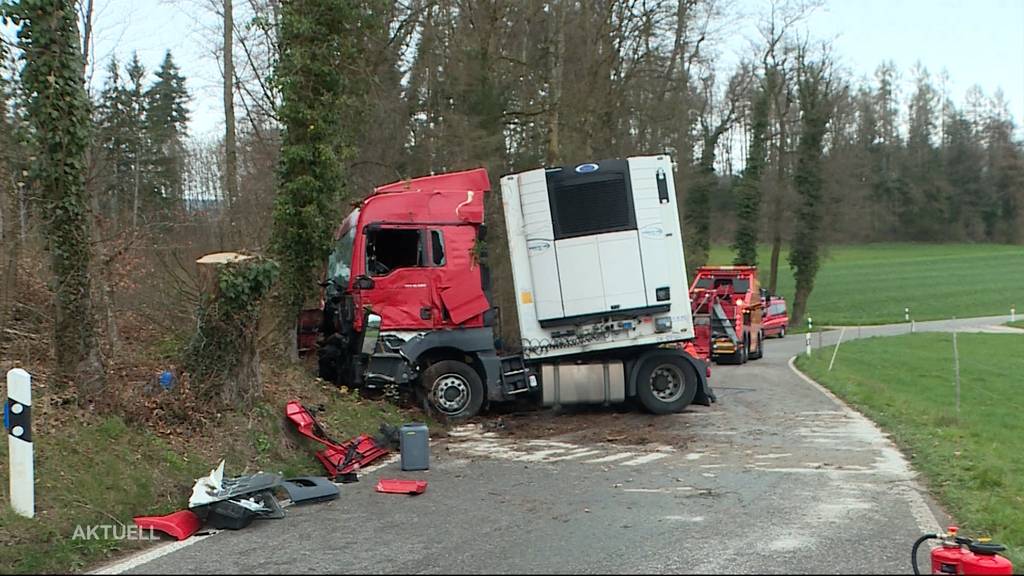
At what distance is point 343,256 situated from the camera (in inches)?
555

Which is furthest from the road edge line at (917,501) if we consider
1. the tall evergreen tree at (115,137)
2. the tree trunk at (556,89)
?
the tree trunk at (556,89)

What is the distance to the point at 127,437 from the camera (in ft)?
27.1

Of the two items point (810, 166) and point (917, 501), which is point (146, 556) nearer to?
point (917, 501)

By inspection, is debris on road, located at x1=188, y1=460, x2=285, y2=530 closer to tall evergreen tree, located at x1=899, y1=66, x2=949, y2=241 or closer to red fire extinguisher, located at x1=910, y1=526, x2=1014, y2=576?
red fire extinguisher, located at x1=910, y1=526, x2=1014, y2=576

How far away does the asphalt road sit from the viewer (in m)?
6.04

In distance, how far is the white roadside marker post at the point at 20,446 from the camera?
661 centimetres

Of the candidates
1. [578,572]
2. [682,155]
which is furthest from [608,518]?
[682,155]

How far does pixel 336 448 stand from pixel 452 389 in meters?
3.74

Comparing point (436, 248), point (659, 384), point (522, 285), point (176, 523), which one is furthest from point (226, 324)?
point (659, 384)

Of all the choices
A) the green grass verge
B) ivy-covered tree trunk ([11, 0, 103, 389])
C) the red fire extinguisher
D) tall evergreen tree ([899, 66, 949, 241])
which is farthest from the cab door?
tall evergreen tree ([899, 66, 949, 241])

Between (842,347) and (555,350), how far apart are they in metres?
24.3

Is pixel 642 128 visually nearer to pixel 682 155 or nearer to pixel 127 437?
pixel 682 155

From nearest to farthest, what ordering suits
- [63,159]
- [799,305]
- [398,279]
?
[63,159], [398,279], [799,305]

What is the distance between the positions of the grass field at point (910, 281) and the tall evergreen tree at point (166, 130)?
1164 inches
